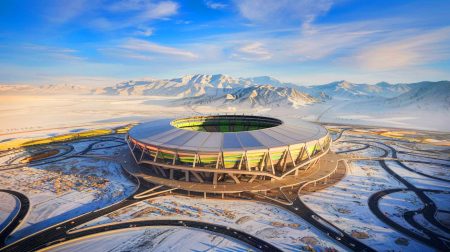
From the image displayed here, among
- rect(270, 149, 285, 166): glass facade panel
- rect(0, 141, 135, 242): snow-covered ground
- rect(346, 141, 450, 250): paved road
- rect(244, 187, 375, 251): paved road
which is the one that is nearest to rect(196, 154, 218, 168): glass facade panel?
rect(244, 187, 375, 251): paved road

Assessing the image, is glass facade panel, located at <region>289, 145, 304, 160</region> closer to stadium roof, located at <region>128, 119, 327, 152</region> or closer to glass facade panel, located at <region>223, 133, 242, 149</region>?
stadium roof, located at <region>128, 119, 327, 152</region>

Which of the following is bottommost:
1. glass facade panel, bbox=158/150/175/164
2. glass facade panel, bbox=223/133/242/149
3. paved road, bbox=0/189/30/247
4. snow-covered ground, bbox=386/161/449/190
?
paved road, bbox=0/189/30/247

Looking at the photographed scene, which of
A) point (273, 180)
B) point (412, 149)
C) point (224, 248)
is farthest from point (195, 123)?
point (412, 149)

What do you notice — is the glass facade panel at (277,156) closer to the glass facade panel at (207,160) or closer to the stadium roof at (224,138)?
the stadium roof at (224,138)

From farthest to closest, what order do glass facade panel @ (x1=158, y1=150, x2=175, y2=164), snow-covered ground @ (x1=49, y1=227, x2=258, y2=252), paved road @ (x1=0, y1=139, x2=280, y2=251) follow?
1. glass facade panel @ (x1=158, y1=150, x2=175, y2=164)
2. paved road @ (x1=0, y1=139, x2=280, y2=251)
3. snow-covered ground @ (x1=49, y1=227, x2=258, y2=252)

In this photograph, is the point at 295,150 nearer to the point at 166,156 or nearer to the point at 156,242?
the point at 166,156

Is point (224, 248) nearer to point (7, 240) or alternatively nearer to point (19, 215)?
point (7, 240)
